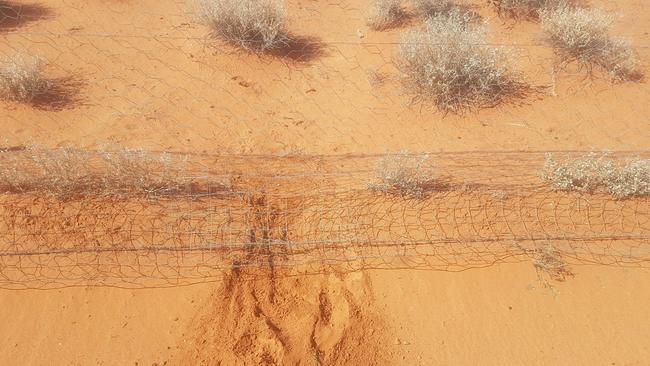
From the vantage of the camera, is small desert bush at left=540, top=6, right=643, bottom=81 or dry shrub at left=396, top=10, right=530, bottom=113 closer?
dry shrub at left=396, top=10, right=530, bottom=113

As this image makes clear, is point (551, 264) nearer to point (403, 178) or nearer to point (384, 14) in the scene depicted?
point (403, 178)

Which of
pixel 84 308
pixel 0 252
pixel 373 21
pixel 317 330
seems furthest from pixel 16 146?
pixel 373 21

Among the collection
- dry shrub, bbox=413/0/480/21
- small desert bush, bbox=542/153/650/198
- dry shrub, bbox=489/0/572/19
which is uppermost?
dry shrub, bbox=413/0/480/21

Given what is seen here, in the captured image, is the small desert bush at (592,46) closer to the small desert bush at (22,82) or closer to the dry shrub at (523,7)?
the dry shrub at (523,7)

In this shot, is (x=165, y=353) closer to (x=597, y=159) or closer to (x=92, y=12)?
(x=597, y=159)

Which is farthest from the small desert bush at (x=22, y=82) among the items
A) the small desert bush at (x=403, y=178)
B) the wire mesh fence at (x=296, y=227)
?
the small desert bush at (x=403, y=178)

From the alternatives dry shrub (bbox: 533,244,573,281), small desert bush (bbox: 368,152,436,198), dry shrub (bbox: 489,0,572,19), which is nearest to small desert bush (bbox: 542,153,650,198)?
dry shrub (bbox: 533,244,573,281)

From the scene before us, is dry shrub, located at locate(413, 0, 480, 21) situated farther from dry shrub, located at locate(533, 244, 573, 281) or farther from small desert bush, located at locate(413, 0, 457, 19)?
dry shrub, located at locate(533, 244, 573, 281)
